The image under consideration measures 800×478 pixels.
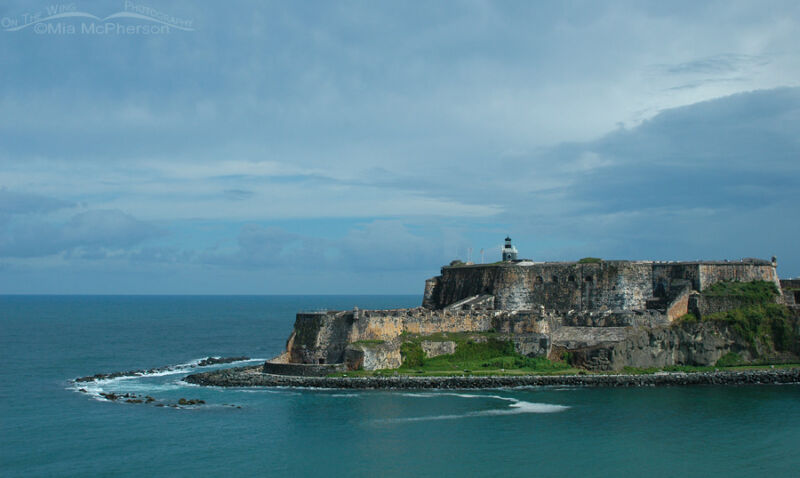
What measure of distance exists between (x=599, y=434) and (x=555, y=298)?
24.8 m

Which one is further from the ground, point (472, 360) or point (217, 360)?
point (472, 360)

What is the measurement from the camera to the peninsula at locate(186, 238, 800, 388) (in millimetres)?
50125

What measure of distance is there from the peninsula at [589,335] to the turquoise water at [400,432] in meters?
3.46

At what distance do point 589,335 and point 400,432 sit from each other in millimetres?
20869

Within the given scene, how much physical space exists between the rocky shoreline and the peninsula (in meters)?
0.12

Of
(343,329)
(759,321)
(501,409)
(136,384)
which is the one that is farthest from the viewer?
(759,321)

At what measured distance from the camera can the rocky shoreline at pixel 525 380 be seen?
47.9m

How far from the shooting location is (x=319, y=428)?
37625mm

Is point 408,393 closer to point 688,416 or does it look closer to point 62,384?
point 688,416

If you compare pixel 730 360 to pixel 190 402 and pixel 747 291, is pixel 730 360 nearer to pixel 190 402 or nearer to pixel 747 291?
pixel 747 291

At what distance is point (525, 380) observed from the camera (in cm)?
4834

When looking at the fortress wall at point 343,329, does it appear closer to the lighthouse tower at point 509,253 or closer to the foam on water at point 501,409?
the foam on water at point 501,409

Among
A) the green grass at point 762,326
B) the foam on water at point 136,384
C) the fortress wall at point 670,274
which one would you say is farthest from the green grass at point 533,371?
the foam on water at point 136,384

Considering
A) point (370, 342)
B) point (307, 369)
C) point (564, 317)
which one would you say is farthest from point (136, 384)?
point (564, 317)
